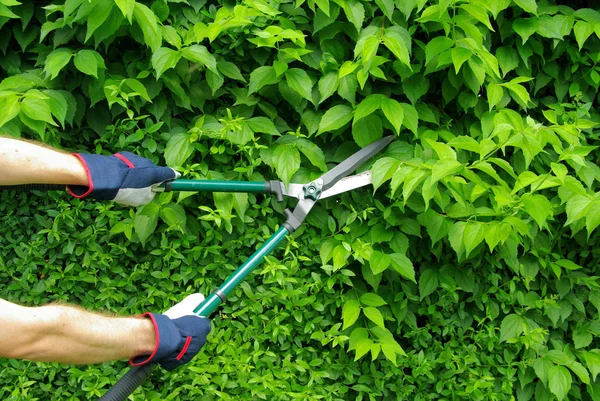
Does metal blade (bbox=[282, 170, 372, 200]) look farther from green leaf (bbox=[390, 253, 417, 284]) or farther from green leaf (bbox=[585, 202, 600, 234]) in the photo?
green leaf (bbox=[585, 202, 600, 234])

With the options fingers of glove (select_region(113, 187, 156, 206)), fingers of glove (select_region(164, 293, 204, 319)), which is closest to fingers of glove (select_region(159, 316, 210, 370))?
fingers of glove (select_region(164, 293, 204, 319))

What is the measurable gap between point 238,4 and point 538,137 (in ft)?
4.93

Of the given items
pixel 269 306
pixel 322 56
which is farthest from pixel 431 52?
pixel 269 306

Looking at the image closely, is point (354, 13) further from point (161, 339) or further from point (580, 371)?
point (580, 371)

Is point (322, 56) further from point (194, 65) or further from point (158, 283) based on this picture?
point (158, 283)

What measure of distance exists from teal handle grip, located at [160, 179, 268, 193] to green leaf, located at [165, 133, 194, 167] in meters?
0.32

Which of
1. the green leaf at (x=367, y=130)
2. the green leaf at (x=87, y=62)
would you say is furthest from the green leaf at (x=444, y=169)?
the green leaf at (x=87, y=62)

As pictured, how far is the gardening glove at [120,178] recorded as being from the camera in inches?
88.4

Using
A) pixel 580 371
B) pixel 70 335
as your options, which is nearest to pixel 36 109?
pixel 70 335

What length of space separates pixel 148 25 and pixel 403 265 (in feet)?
5.11

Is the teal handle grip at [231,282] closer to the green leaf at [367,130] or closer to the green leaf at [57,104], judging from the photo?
the green leaf at [367,130]

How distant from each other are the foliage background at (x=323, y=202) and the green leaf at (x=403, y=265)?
0.01 meters

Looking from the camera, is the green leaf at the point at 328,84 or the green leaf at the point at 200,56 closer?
the green leaf at the point at 200,56

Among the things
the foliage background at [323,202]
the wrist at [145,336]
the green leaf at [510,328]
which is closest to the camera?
the wrist at [145,336]
